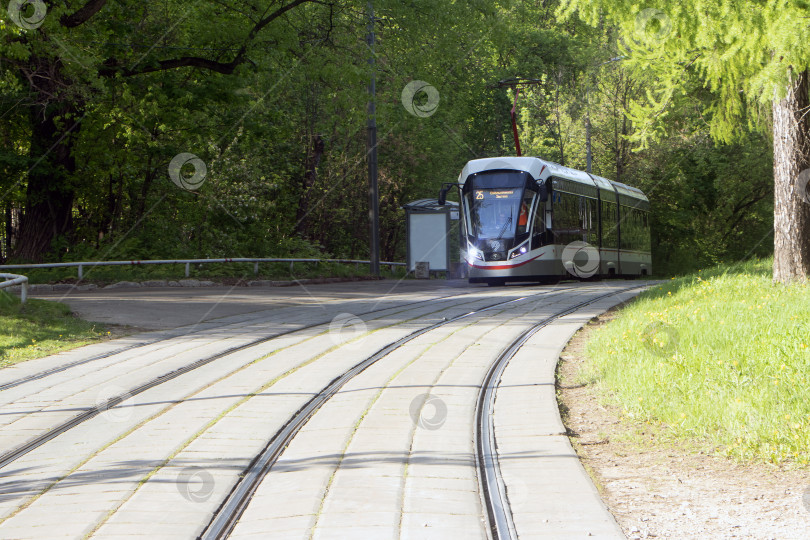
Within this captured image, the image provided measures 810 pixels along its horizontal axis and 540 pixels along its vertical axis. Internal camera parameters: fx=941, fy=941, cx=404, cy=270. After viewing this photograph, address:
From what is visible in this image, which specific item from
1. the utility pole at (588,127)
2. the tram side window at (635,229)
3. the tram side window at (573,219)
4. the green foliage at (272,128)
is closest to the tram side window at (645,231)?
the tram side window at (635,229)

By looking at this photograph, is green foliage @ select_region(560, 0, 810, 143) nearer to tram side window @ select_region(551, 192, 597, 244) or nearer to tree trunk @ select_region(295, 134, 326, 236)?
tram side window @ select_region(551, 192, 597, 244)

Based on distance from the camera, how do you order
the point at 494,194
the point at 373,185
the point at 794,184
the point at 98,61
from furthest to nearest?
the point at 373,185 → the point at 494,194 → the point at 98,61 → the point at 794,184

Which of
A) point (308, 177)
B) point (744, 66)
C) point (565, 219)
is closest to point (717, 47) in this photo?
point (744, 66)

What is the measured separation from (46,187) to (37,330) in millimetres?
13329

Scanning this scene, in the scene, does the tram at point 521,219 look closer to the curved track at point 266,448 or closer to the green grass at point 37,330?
the green grass at point 37,330

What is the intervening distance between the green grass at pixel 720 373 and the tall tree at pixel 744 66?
2.31 meters

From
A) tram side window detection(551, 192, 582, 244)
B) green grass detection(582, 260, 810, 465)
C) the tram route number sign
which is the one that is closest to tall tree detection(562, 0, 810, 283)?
green grass detection(582, 260, 810, 465)

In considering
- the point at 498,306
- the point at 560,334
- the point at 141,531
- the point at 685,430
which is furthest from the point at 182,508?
the point at 498,306

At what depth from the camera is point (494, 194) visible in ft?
83.3

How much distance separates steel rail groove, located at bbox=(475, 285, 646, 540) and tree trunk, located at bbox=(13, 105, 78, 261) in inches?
699

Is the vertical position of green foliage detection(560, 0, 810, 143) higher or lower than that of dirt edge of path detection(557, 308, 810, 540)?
higher

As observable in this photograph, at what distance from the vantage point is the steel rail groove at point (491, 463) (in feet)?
15.4

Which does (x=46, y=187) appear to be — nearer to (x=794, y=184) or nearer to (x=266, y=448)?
(x=794, y=184)

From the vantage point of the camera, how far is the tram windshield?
25.0 metres
